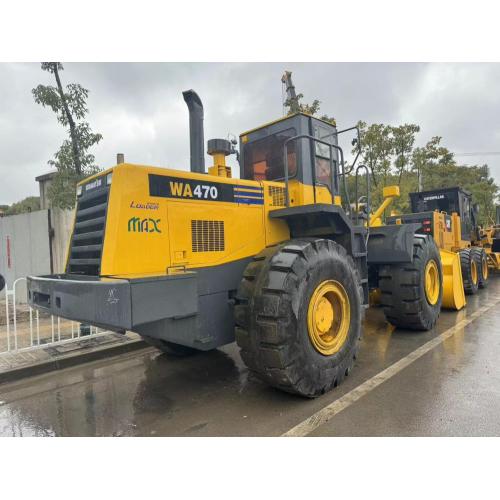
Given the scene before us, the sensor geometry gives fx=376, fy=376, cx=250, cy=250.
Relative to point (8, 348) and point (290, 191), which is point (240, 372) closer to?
point (290, 191)

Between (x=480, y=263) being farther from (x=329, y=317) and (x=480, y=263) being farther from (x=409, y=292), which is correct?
(x=329, y=317)

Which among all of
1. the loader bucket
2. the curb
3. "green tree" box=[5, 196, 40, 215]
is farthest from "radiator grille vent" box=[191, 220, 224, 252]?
"green tree" box=[5, 196, 40, 215]

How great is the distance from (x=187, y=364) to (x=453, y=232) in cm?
899

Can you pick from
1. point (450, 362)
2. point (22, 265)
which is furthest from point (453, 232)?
point (22, 265)

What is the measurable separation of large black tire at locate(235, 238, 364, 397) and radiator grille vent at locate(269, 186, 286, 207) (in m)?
0.88

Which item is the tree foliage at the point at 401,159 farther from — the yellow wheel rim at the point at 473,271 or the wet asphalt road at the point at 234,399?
the wet asphalt road at the point at 234,399

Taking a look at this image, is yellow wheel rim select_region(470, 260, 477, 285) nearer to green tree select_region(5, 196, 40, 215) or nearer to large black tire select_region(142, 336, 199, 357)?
large black tire select_region(142, 336, 199, 357)

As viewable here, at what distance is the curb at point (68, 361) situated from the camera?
4605mm

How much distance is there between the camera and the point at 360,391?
12.5 feet

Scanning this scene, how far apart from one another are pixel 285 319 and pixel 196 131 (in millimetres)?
2432

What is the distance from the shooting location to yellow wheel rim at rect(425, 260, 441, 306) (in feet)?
20.6

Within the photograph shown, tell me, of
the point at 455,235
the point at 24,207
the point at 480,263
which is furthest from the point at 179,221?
the point at 24,207

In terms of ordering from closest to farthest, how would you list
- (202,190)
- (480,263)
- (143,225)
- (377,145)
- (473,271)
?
(143,225)
(202,190)
(473,271)
(480,263)
(377,145)

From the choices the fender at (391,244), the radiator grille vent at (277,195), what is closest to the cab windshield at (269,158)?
the radiator grille vent at (277,195)
